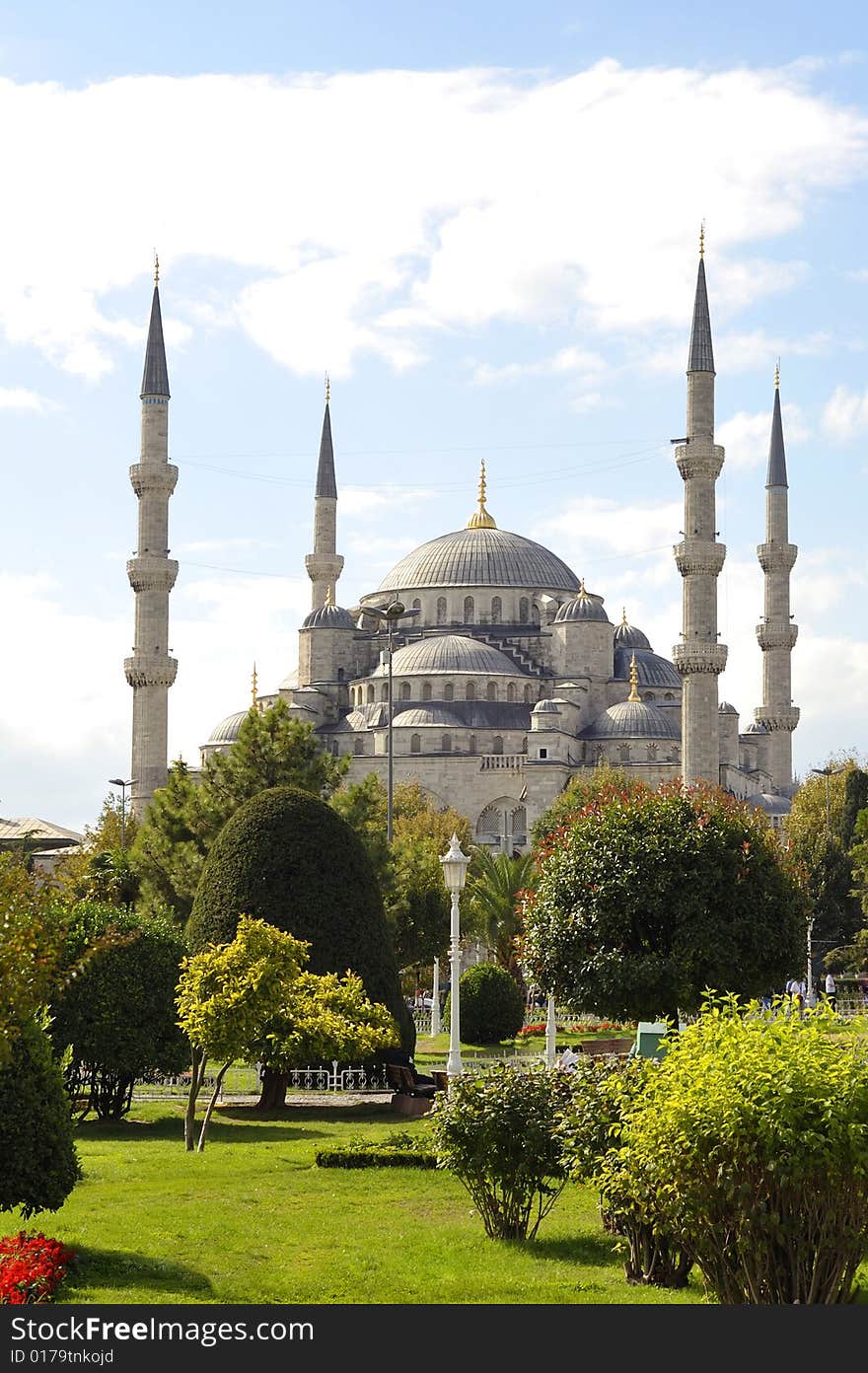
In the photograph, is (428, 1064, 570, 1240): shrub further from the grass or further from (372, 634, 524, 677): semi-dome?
(372, 634, 524, 677): semi-dome

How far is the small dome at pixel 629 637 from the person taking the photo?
78.3 metres

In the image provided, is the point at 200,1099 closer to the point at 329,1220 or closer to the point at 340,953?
the point at 340,953

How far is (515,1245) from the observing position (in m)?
11.0

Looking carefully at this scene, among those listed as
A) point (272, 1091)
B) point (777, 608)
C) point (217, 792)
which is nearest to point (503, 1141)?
point (272, 1091)

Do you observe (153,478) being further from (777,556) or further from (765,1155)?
(765,1155)

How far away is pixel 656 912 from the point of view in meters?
18.8

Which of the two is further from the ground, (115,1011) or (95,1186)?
(115,1011)

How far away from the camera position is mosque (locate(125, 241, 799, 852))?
2088 inches

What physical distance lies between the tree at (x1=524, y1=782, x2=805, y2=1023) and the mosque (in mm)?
32010

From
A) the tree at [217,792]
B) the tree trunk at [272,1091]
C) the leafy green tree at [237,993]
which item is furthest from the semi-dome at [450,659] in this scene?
the leafy green tree at [237,993]

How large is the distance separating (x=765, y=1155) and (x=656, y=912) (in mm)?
11137

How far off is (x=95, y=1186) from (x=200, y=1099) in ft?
23.4

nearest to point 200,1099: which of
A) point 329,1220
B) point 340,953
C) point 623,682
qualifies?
point 340,953

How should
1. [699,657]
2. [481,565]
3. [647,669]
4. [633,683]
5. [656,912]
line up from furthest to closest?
1. [481,565]
2. [647,669]
3. [633,683]
4. [699,657]
5. [656,912]
